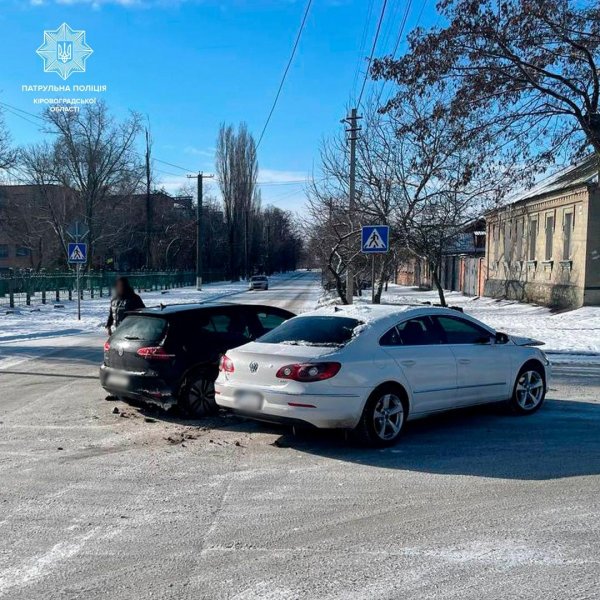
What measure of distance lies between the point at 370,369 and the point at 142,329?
3.19 m

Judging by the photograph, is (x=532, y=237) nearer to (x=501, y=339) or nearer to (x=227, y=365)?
(x=501, y=339)

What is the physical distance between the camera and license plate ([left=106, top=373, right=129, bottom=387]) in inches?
293

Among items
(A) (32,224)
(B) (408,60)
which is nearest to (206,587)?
(B) (408,60)

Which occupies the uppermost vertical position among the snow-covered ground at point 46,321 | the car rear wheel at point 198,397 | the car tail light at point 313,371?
the car tail light at point 313,371

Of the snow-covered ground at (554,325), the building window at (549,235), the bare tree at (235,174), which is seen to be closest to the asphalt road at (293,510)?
the snow-covered ground at (554,325)

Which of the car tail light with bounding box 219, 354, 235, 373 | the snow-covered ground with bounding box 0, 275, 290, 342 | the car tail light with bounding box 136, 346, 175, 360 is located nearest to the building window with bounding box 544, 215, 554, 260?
the snow-covered ground with bounding box 0, 275, 290, 342

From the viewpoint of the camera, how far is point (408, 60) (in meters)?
14.4

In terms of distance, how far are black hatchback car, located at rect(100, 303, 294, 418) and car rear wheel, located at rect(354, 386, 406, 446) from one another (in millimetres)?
2301

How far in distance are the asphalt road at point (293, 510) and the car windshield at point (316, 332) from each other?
3.52 feet

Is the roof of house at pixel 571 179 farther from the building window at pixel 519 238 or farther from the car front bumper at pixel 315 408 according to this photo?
the car front bumper at pixel 315 408

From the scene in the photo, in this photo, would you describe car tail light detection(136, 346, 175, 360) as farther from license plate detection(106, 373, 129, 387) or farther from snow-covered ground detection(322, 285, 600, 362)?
snow-covered ground detection(322, 285, 600, 362)

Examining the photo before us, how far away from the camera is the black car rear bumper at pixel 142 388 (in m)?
7.15

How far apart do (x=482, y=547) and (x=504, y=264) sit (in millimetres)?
30090

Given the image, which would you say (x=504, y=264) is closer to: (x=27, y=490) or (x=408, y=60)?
(x=408, y=60)
